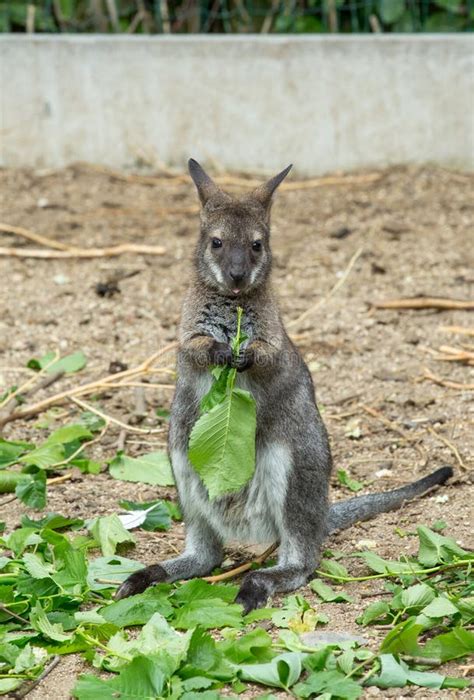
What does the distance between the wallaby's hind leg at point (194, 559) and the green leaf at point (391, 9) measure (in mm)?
5034

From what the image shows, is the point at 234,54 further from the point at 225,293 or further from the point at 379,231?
the point at 225,293

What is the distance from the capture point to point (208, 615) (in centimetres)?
360

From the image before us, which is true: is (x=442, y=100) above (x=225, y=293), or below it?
above

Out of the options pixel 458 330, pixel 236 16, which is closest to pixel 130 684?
pixel 458 330

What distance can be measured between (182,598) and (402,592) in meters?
0.67

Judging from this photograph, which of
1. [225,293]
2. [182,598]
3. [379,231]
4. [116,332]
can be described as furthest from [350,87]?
[182,598]

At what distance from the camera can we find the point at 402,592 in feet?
11.8

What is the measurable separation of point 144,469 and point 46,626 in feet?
4.59

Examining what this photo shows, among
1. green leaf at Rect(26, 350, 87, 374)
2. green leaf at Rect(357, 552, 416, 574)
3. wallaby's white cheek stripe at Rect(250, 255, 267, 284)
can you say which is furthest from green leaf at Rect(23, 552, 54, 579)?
→ green leaf at Rect(26, 350, 87, 374)

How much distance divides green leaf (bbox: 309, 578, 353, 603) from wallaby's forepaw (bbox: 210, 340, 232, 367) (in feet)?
2.50

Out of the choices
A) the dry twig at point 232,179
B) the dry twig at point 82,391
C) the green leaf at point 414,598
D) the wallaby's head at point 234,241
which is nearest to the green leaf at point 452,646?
the green leaf at point 414,598

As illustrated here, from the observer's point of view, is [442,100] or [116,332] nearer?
[116,332]

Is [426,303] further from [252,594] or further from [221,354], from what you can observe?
[252,594]

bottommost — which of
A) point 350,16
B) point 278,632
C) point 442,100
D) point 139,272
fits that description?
point 278,632
